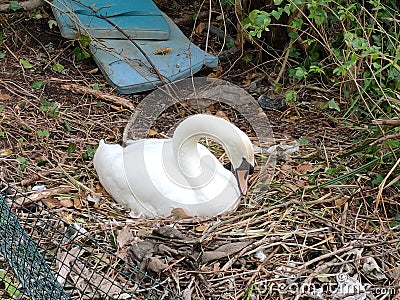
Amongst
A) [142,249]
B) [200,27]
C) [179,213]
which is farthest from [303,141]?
[200,27]

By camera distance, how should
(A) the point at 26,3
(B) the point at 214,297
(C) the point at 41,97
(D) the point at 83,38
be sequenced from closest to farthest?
(B) the point at 214,297 → (C) the point at 41,97 → (D) the point at 83,38 → (A) the point at 26,3

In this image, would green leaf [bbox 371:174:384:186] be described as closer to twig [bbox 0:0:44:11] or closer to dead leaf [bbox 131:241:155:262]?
dead leaf [bbox 131:241:155:262]

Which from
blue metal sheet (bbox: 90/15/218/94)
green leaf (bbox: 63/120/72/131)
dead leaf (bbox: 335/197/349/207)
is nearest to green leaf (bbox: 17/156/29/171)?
green leaf (bbox: 63/120/72/131)

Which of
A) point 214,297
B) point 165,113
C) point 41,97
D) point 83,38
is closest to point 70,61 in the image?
point 83,38

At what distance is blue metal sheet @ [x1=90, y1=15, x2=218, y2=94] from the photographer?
401 centimetres

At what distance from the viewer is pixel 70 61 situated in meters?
4.21

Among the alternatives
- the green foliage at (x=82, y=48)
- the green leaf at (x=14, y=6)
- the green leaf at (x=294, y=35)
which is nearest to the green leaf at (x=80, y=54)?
the green foliage at (x=82, y=48)

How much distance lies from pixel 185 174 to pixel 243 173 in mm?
235

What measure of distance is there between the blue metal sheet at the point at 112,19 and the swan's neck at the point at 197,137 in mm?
1356

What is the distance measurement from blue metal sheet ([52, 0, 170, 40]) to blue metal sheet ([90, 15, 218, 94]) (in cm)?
6

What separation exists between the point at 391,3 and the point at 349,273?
5.48 feet

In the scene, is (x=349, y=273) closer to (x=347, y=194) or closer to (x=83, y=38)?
(x=347, y=194)

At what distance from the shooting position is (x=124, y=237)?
2.90 meters

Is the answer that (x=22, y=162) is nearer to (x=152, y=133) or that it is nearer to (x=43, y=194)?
(x=43, y=194)
